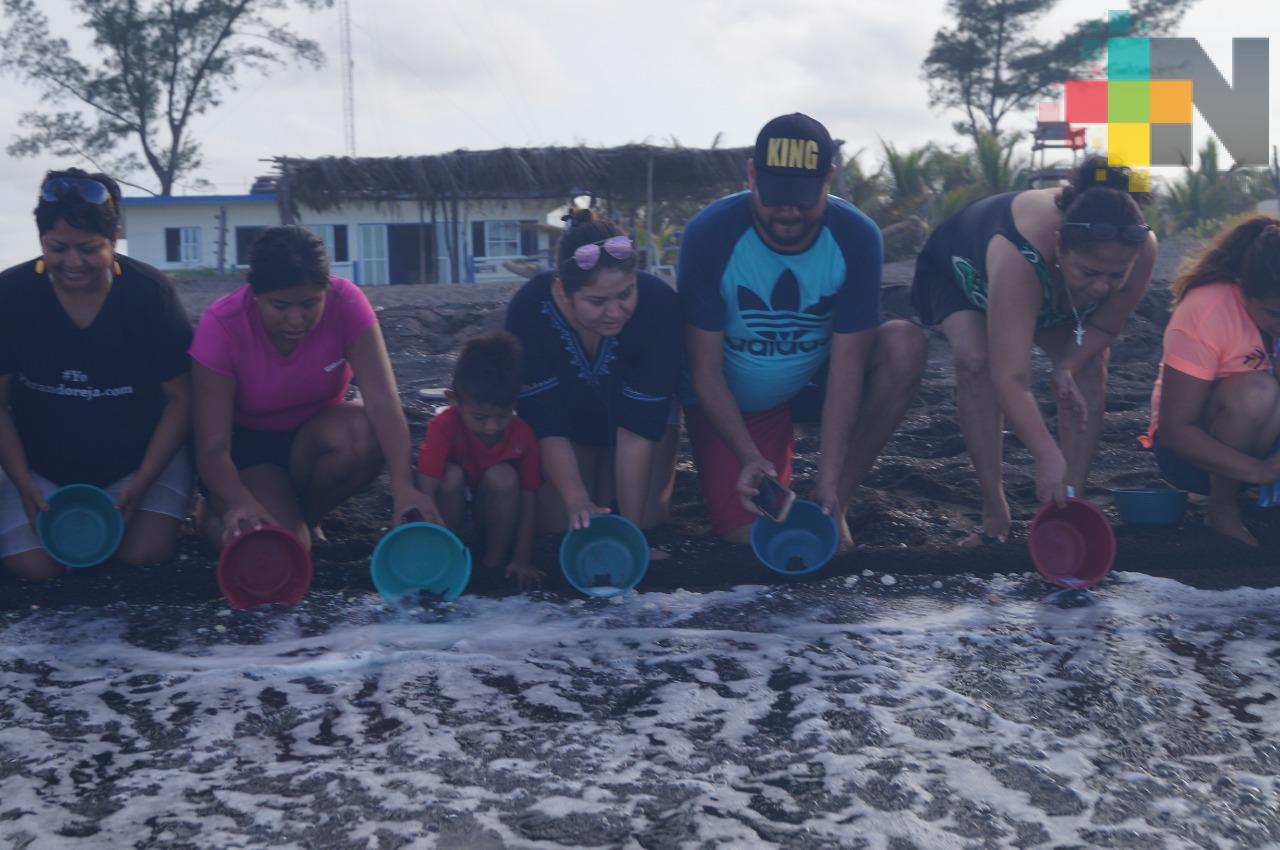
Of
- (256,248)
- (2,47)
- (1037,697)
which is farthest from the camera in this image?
(2,47)

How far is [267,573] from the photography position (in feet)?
12.1

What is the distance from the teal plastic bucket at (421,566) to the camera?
368 cm

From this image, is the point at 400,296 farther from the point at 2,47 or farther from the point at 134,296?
the point at 2,47

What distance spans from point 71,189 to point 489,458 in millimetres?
1490

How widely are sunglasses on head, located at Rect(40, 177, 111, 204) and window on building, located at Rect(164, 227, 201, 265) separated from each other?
24146 mm

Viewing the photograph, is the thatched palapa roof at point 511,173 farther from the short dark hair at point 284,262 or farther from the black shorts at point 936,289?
the short dark hair at point 284,262

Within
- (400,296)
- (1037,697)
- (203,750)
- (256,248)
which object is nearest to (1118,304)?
(1037,697)

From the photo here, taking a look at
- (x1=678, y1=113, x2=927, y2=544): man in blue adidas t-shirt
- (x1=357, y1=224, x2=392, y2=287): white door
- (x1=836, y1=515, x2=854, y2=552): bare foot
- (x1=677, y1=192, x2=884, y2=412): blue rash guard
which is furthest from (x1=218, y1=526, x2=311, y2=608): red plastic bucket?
(x1=357, y1=224, x2=392, y2=287): white door

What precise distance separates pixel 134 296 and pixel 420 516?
1.21m

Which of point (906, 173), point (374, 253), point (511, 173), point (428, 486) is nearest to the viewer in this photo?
point (428, 486)

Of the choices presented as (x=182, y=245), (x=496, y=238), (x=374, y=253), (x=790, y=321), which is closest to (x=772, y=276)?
(x=790, y=321)

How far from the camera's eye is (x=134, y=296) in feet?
13.2

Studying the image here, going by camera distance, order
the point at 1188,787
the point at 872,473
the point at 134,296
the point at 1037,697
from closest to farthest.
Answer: the point at 1188,787 → the point at 1037,697 → the point at 134,296 → the point at 872,473

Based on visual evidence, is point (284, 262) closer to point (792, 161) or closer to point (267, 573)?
point (267, 573)
